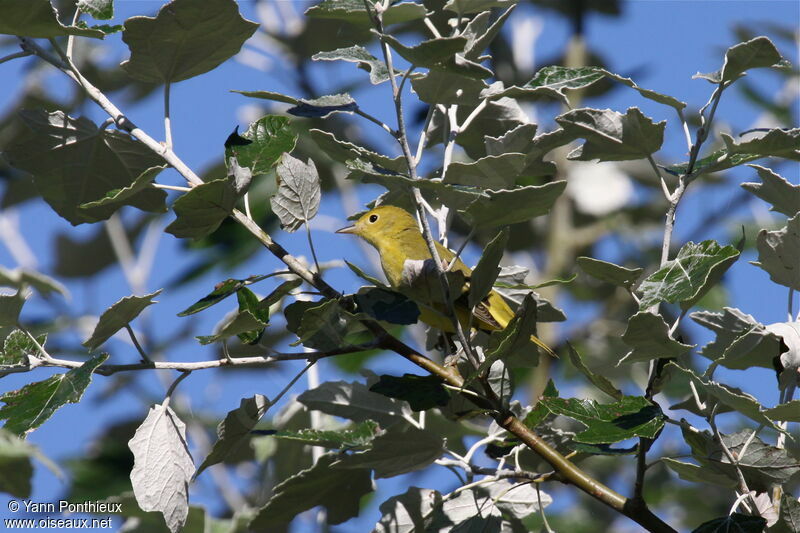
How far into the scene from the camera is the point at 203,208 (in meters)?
1.93

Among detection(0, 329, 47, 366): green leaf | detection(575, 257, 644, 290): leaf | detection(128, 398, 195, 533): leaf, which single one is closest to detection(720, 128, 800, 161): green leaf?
detection(575, 257, 644, 290): leaf

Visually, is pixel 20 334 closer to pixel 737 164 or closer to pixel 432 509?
pixel 432 509

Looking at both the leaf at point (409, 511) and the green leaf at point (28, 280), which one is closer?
the leaf at point (409, 511)

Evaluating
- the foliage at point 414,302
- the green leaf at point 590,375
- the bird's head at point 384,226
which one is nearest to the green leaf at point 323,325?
the foliage at point 414,302

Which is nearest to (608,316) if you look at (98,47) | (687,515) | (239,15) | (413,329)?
(687,515)

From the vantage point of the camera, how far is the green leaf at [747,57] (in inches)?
75.6

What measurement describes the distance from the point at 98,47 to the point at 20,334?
439cm

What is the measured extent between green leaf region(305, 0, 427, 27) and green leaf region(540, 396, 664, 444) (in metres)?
0.88

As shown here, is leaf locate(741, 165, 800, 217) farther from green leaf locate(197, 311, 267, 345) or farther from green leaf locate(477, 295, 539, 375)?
green leaf locate(197, 311, 267, 345)

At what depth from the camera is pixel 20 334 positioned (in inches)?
81.0

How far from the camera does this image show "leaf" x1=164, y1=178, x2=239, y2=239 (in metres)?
1.88

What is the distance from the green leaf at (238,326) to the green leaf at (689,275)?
2.65 feet

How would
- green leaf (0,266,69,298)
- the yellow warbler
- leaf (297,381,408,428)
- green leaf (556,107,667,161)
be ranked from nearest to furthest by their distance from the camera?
green leaf (556,107,667,161)
leaf (297,381,408,428)
the yellow warbler
green leaf (0,266,69,298)

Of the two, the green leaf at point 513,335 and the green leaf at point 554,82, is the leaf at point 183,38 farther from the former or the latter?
the green leaf at point 513,335
